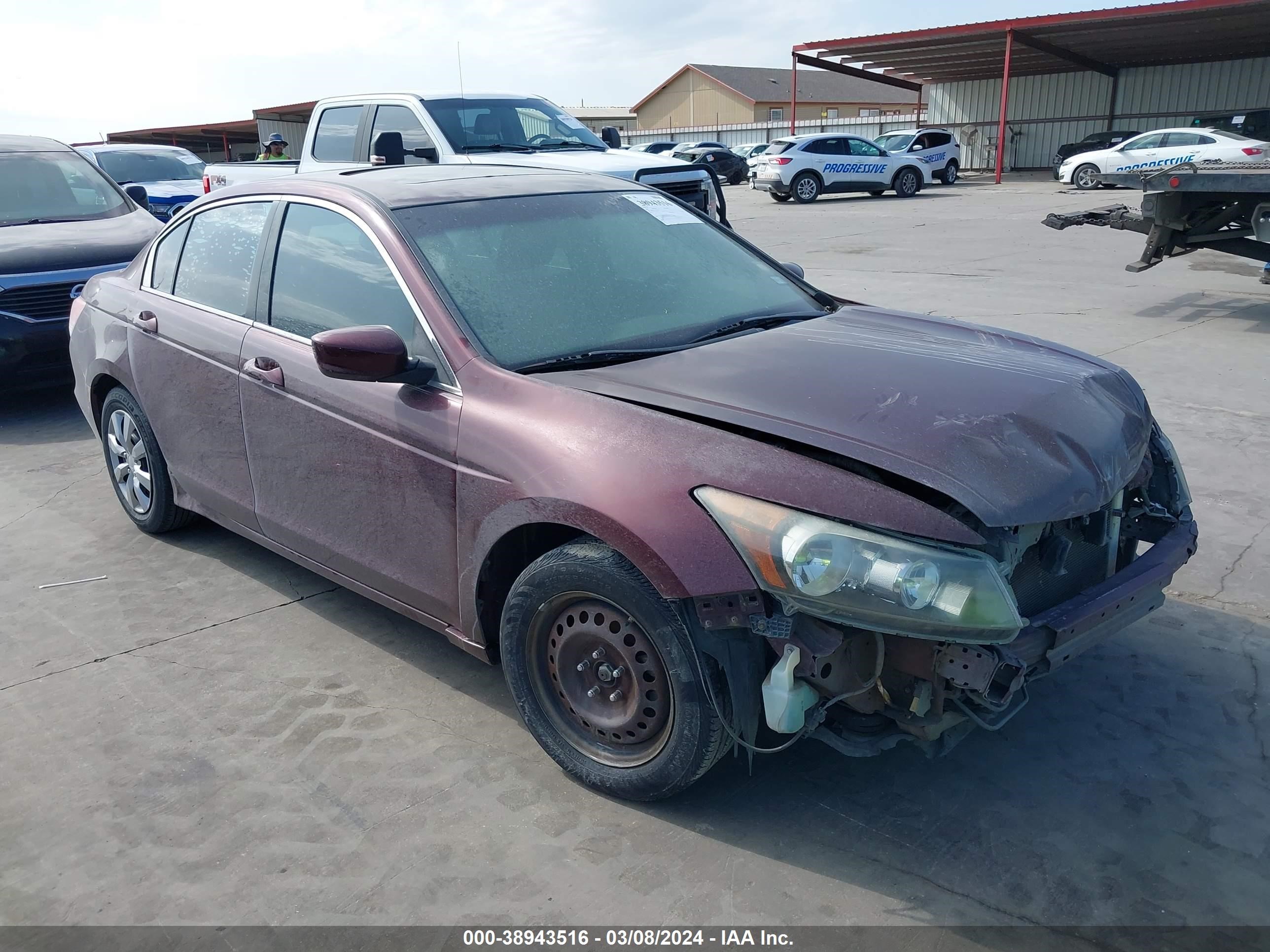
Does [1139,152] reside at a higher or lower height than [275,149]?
lower

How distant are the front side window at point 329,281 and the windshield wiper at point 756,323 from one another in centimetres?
96

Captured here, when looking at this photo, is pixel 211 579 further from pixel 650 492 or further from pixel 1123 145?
pixel 1123 145

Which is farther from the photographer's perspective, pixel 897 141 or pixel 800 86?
pixel 800 86

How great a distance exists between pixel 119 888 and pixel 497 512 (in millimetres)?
1362

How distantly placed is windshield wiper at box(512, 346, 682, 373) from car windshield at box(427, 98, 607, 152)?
6.78 meters

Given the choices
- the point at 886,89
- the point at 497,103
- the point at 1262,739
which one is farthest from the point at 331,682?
the point at 886,89

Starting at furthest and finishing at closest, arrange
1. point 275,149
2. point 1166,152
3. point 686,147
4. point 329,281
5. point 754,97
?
point 754,97 < point 686,147 < point 1166,152 < point 275,149 < point 329,281

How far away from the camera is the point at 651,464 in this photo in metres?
2.67

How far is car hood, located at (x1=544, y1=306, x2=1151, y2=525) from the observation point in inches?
101

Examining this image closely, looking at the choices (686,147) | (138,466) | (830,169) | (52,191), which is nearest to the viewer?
(138,466)

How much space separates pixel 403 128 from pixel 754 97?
60.2 meters

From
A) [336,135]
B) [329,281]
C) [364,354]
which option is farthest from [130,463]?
[336,135]

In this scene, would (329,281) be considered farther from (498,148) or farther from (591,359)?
(498,148)

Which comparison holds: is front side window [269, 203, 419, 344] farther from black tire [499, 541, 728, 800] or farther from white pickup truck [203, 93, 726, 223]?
white pickup truck [203, 93, 726, 223]
